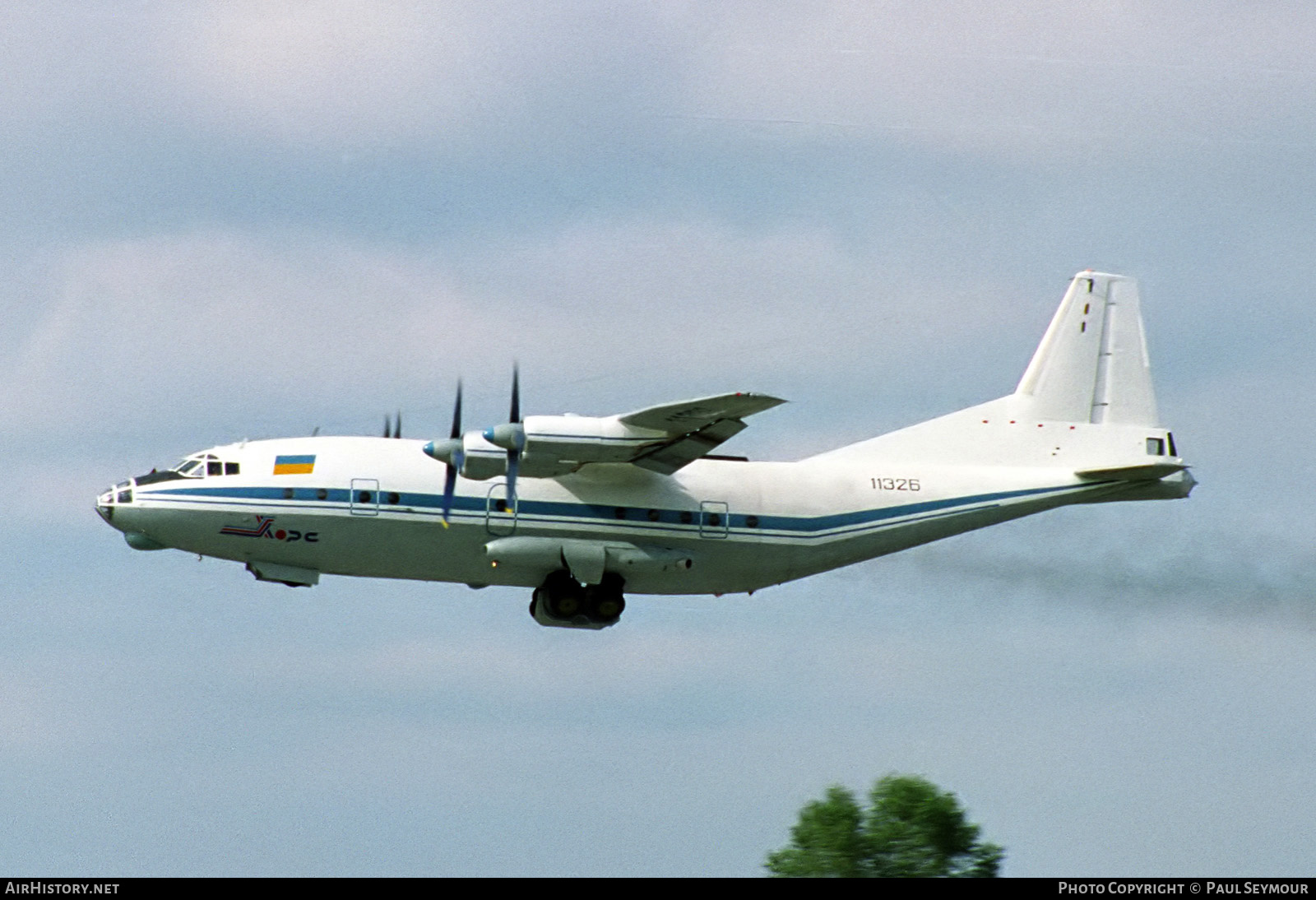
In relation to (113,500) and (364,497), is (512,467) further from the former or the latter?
→ (113,500)

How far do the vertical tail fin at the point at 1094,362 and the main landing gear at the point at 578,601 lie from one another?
8.91 meters

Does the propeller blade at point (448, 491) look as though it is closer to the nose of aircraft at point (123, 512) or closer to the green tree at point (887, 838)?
the nose of aircraft at point (123, 512)

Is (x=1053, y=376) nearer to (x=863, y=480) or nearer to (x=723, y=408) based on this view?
(x=863, y=480)

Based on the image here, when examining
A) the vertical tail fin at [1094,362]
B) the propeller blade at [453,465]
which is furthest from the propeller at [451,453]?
the vertical tail fin at [1094,362]

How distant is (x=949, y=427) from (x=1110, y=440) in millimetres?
3052

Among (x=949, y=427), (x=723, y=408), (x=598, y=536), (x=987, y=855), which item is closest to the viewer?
(x=723, y=408)

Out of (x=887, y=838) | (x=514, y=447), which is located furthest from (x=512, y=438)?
(x=887, y=838)

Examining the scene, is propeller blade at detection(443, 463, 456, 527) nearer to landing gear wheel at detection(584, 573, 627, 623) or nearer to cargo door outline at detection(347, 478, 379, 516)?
cargo door outline at detection(347, 478, 379, 516)

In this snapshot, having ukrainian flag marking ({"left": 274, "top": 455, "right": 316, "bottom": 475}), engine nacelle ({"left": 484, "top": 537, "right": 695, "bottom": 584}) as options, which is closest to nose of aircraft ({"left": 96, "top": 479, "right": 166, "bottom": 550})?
ukrainian flag marking ({"left": 274, "top": 455, "right": 316, "bottom": 475})

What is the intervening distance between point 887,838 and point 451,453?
19.5 m

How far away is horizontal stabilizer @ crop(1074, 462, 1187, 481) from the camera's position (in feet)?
105

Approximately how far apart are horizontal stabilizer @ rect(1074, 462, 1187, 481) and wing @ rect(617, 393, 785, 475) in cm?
741

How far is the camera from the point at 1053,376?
33812 millimetres
